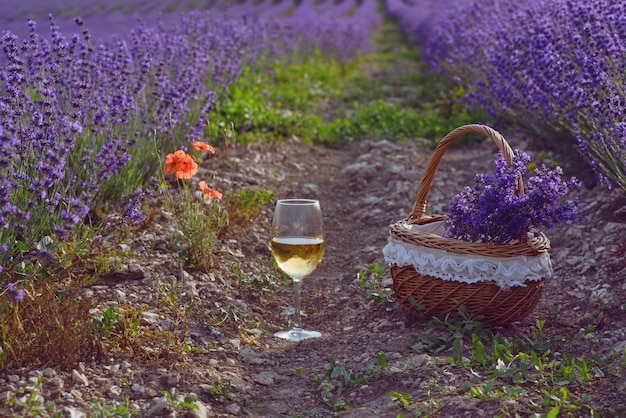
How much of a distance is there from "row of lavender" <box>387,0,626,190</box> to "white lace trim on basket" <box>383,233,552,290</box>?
2.33 feet

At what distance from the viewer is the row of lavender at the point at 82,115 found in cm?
278

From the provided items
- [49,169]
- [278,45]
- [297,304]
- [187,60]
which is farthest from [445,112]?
[49,169]

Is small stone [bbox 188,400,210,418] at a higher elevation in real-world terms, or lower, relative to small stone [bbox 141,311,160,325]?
higher

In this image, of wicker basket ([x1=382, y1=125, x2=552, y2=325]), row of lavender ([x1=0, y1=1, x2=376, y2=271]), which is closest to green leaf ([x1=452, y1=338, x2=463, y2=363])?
→ wicker basket ([x1=382, y1=125, x2=552, y2=325])

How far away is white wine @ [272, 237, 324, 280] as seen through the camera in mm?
2844

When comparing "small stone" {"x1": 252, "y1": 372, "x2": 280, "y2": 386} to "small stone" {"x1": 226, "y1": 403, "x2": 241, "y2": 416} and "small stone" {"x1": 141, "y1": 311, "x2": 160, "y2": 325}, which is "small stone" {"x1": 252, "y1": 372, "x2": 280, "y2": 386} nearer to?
"small stone" {"x1": 226, "y1": 403, "x2": 241, "y2": 416}

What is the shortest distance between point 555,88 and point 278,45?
6.71 meters

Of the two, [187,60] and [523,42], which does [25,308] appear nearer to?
[187,60]

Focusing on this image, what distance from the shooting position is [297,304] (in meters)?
3.04

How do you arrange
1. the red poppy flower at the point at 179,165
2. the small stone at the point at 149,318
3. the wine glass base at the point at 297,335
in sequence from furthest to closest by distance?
the red poppy flower at the point at 179,165, the wine glass base at the point at 297,335, the small stone at the point at 149,318

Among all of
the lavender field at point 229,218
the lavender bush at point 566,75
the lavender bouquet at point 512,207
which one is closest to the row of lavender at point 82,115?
the lavender field at point 229,218

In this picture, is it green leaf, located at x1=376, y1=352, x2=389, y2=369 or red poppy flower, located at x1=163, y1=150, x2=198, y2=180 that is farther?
red poppy flower, located at x1=163, y1=150, x2=198, y2=180

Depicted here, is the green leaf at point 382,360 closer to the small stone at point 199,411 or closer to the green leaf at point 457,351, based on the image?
the green leaf at point 457,351

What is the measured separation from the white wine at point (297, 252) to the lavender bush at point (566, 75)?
1293 mm
